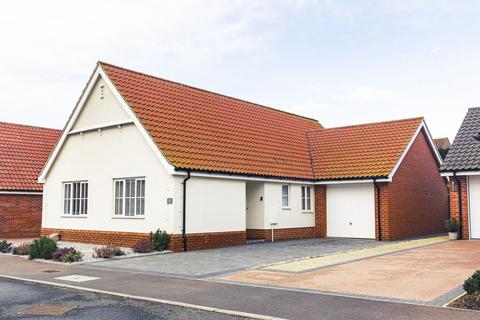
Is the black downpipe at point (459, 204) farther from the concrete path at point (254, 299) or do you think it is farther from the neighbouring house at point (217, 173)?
the concrete path at point (254, 299)

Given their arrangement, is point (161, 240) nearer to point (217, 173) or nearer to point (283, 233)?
point (217, 173)

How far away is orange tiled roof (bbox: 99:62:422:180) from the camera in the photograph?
20.0 m

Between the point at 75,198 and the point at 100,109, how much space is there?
4374mm

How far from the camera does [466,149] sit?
22562 millimetres

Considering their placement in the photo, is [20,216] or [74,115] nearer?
[74,115]

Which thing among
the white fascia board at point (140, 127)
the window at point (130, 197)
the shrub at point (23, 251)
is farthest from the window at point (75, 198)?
the white fascia board at point (140, 127)

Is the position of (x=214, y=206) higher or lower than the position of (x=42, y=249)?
higher

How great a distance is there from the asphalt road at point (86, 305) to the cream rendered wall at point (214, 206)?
806 cm

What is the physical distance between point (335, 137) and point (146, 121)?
12.7 m

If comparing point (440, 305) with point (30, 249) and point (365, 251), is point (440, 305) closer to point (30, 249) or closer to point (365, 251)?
point (365, 251)

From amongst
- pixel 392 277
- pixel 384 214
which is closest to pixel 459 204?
pixel 384 214

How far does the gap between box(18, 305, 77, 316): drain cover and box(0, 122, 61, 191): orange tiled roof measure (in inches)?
721

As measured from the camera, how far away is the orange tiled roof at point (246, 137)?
19969 mm

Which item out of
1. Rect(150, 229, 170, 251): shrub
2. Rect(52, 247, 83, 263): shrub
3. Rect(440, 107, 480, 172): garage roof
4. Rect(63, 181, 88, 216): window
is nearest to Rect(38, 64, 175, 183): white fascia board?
Rect(63, 181, 88, 216): window
